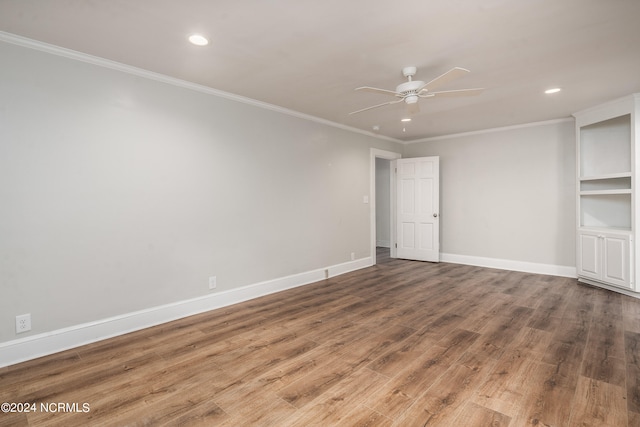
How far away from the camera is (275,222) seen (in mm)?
4277

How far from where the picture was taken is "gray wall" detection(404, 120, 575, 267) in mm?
5051

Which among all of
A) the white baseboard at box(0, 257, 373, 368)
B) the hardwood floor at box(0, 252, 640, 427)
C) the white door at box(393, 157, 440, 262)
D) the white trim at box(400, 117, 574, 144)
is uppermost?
the white trim at box(400, 117, 574, 144)

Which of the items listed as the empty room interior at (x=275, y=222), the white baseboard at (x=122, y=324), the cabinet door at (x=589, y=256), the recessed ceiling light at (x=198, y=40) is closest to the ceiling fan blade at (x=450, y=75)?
the empty room interior at (x=275, y=222)

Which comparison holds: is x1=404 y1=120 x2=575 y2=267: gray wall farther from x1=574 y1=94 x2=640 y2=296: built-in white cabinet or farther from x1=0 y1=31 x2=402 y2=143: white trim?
x1=0 y1=31 x2=402 y2=143: white trim

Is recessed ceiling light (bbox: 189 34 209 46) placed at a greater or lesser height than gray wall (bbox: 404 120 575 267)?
greater

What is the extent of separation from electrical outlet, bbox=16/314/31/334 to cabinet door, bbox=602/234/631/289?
6.40 m

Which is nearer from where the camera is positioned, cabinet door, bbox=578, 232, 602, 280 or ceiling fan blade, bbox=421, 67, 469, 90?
ceiling fan blade, bbox=421, 67, 469, 90

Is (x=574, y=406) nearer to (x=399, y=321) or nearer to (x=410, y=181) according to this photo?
(x=399, y=321)

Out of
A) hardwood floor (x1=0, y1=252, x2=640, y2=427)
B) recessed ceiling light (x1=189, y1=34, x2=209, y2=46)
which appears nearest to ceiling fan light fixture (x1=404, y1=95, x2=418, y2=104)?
recessed ceiling light (x1=189, y1=34, x2=209, y2=46)

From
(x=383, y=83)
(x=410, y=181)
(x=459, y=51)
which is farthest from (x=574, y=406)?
(x=410, y=181)

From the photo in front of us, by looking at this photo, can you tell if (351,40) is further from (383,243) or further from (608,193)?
(383,243)

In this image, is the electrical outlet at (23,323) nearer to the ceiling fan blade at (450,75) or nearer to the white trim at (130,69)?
the white trim at (130,69)

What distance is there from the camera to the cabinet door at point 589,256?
14.3 ft

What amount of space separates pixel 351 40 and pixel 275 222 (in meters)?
2.49
